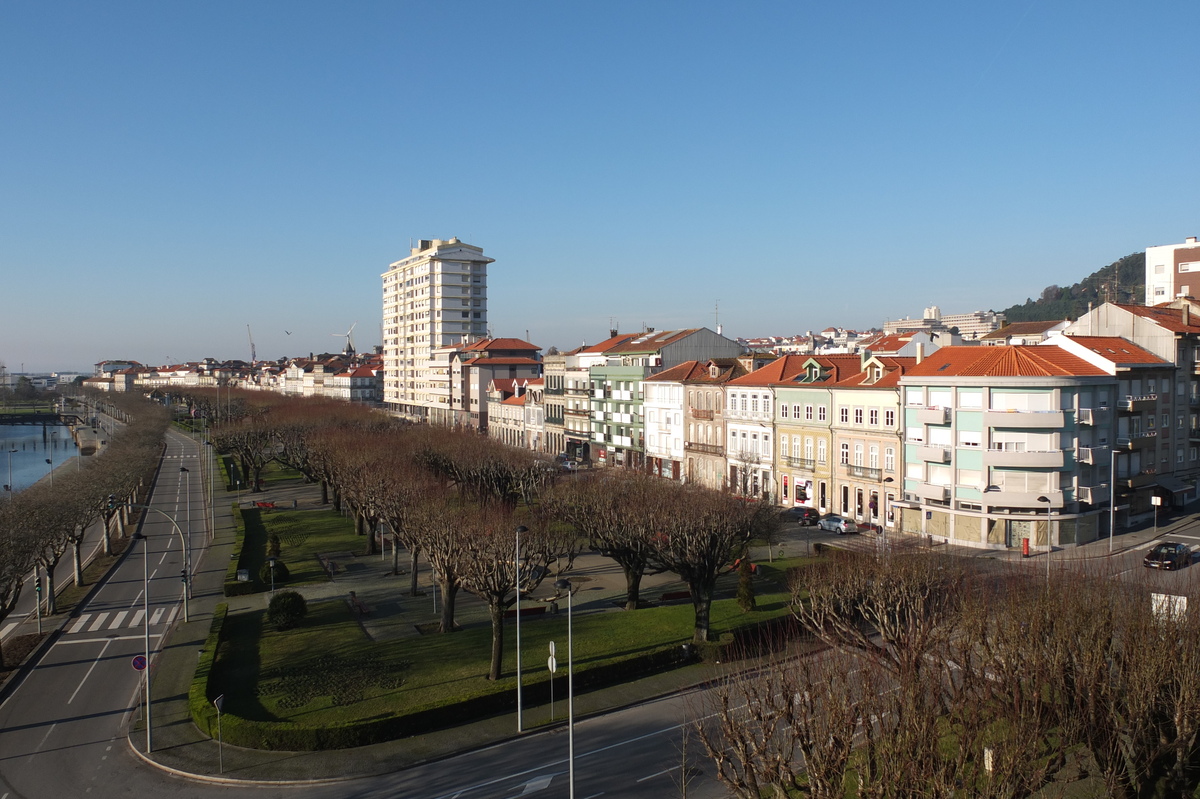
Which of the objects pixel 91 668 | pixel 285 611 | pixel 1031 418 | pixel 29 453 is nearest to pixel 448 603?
pixel 285 611

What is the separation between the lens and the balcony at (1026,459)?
147ft

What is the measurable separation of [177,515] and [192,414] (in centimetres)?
10490

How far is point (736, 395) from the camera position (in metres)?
66.7

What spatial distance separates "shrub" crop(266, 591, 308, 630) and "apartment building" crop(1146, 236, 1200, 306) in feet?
281

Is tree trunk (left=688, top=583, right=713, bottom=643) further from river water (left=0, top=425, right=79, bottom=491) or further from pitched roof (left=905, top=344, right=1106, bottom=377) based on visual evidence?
river water (left=0, top=425, right=79, bottom=491)

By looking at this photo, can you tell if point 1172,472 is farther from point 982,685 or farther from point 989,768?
point 989,768

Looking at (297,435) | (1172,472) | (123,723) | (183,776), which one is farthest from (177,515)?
(1172,472)

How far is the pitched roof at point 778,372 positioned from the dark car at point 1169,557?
25.9 m

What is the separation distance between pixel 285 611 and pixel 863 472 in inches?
1446

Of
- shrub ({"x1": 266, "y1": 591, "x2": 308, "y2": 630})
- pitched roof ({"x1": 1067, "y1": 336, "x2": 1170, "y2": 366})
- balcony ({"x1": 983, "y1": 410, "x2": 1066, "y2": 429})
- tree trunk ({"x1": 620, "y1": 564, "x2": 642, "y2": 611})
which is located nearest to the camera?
shrub ({"x1": 266, "y1": 591, "x2": 308, "y2": 630})

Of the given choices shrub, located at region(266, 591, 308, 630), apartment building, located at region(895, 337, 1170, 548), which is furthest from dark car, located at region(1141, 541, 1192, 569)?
shrub, located at region(266, 591, 308, 630)

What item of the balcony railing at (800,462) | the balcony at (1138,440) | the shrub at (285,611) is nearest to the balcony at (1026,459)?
the balcony at (1138,440)

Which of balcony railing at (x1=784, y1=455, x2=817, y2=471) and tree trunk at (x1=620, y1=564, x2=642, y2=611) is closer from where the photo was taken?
tree trunk at (x1=620, y1=564, x2=642, y2=611)

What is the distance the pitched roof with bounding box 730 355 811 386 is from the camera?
62344 millimetres
